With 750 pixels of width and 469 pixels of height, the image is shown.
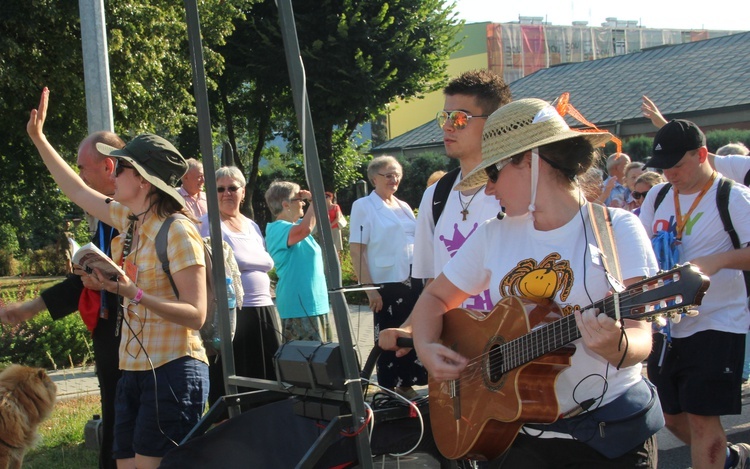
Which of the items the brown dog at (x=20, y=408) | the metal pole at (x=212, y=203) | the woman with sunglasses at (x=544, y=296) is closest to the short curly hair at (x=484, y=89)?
the woman with sunglasses at (x=544, y=296)

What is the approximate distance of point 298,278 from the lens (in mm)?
6895

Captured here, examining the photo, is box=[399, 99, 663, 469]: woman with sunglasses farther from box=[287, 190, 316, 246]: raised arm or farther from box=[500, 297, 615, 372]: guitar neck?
box=[287, 190, 316, 246]: raised arm

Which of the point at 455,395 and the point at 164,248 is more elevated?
the point at 164,248

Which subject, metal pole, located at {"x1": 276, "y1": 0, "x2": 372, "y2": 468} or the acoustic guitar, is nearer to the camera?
the acoustic guitar

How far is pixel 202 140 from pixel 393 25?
23595 millimetres

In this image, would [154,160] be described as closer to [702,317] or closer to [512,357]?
[512,357]

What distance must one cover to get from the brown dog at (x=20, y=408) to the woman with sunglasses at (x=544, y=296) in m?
2.83

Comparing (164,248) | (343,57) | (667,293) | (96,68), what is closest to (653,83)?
(343,57)

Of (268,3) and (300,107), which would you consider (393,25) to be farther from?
(300,107)

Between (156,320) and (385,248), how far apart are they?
3692 mm

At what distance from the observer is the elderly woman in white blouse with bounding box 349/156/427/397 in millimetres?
7055

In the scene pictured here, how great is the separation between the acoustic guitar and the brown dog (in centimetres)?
277

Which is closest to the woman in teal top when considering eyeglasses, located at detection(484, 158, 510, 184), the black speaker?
the black speaker

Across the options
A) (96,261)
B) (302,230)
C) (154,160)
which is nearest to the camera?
(96,261)
